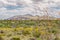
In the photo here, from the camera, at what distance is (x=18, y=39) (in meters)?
26.5

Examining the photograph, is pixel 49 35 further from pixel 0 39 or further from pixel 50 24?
pixel 0 39

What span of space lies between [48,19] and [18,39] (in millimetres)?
16669

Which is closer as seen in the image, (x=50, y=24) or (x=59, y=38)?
(x=50, y=24)

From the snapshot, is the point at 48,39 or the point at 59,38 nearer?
the point at 48,39

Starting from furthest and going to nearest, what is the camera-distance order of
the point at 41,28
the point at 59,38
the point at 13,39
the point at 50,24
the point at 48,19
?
1. the point at 13,39
2. the point at 59,38
3. the point at 41,28
4. the point at 50,24
5. the point at 48,19

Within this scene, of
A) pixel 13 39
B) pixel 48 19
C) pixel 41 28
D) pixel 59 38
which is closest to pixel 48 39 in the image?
pixel 48 19

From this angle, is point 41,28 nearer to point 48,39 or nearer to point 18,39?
point 48,39

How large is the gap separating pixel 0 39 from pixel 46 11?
54.7ft

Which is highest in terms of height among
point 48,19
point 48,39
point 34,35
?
point 48,19

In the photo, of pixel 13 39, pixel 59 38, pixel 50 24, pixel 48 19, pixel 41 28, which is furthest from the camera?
pixel 13 39

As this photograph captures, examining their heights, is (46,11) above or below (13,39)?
above

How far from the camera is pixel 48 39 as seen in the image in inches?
412

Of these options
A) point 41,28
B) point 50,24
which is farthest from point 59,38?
point 50,24

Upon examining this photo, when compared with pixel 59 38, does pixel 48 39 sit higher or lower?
higher
